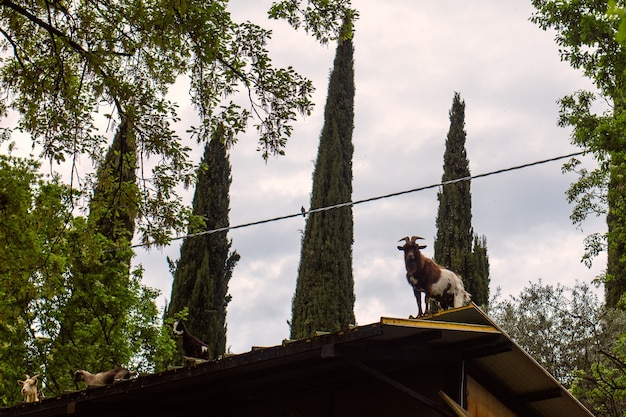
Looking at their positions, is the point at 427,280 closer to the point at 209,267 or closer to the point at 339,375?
the point at 339,375

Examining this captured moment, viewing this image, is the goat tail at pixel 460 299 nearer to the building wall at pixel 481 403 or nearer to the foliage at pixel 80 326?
the building wall at pixel 481 403

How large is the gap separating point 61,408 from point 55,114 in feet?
12.3

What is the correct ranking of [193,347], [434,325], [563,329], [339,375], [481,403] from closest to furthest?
[434,325] < [339,375] < [481,403] < [193,347] < [563,329]

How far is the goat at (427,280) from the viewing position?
855 cm

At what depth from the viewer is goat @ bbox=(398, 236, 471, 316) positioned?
8555mm

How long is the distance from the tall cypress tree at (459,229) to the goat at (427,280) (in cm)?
2042

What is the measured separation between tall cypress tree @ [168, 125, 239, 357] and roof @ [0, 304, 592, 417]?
18.6 m

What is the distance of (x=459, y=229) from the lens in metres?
30.4

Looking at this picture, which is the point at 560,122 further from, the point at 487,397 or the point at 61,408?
the point at 61,408

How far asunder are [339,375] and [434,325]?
1.70 meters

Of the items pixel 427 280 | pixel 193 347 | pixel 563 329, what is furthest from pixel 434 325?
pixel 563 329

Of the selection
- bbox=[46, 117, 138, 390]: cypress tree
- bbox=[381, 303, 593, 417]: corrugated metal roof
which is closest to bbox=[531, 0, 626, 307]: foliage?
bbox=[381, 303, 593, 417]: corrugated metal roof

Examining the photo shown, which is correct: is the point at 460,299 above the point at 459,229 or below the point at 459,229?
below

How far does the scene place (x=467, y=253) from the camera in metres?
29.7
